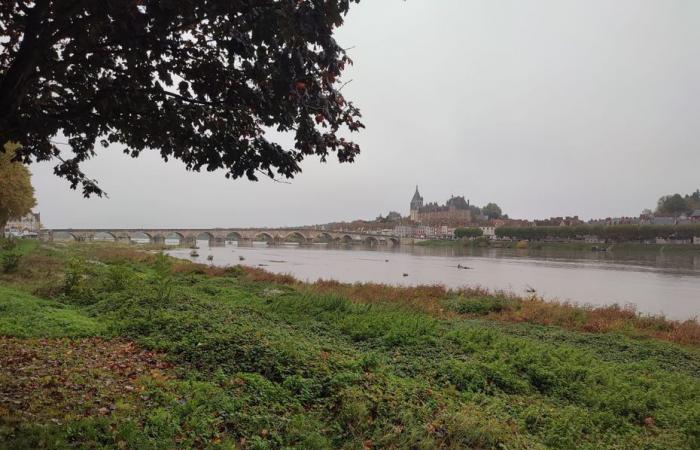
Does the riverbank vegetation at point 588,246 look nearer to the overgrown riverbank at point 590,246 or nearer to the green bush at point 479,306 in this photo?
the overgrown riverbank at point 590,246

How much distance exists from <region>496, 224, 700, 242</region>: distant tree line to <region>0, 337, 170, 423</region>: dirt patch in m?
113

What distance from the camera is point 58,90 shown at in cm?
467

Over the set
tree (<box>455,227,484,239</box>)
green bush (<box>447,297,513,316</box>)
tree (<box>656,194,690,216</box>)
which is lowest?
green bush (<box>447,297,513,316</box>)

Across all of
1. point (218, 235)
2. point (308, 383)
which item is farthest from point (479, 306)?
point (218, 235)

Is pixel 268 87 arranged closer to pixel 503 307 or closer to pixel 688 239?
pixel 503 307

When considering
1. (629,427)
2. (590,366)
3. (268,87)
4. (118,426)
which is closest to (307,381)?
(118,426)

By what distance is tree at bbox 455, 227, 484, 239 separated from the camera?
13662cm

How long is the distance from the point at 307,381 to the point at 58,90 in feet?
14.0

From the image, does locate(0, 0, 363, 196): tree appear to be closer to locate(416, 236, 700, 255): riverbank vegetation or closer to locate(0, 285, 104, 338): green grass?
locate(0, 285, 104, 338): green grass

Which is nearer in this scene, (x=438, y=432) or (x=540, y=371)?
(x=438, y=432)

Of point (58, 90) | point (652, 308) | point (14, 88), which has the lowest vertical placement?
point (652, 308)

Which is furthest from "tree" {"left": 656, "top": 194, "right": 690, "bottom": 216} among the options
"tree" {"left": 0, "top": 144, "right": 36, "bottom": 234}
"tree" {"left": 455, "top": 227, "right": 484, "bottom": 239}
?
"tree" {"left": 0, "top": 144, "right": 36, "bottom": 234}

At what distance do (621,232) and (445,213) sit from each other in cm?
8983

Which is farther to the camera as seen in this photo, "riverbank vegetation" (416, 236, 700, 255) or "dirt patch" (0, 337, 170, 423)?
"riverbank vegetation" (416, 236, 700, 255)
